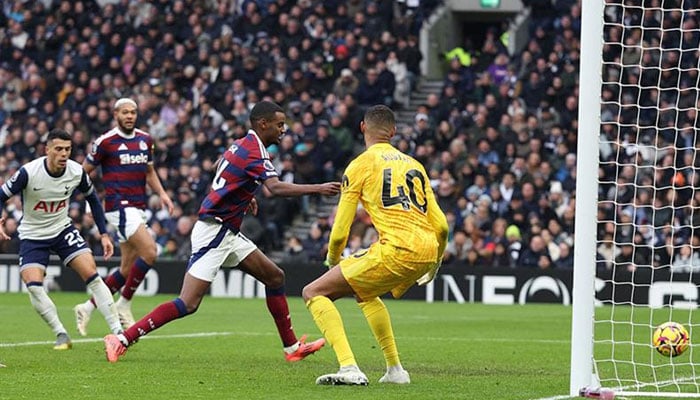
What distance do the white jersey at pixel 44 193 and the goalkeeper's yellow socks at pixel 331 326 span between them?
3817 mm

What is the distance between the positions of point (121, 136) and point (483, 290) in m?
9.90

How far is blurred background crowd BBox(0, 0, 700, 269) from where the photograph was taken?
22.9 meters

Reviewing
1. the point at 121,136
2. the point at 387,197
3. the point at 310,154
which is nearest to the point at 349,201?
the point at 387,197

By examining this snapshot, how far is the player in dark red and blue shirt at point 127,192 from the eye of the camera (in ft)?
46.6

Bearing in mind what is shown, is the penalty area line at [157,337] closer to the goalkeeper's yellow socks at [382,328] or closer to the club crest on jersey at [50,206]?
the club crest on jersey at [50,206]

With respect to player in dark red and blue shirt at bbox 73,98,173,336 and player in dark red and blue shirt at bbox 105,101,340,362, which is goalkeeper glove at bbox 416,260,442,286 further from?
player in dark red and blue shirt at bbox 73,98,173,336

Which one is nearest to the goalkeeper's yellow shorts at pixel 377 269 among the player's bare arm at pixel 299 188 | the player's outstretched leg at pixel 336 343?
the player's outstretched leg at pixel 336 343

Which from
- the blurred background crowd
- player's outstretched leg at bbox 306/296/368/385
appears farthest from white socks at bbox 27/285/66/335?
the blurred background crowd

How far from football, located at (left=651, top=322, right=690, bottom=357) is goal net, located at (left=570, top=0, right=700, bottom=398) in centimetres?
21

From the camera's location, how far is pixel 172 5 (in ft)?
102

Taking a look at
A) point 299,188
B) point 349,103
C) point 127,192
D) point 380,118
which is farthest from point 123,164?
point 349,103

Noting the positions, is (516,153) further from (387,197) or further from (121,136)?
(387,197)

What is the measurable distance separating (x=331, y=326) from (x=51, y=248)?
4190mm

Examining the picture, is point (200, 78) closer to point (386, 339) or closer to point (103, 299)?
point (103, 299)
